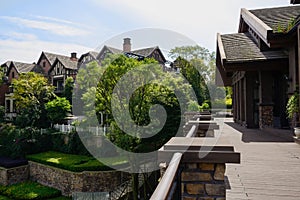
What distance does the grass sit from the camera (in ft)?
38.3

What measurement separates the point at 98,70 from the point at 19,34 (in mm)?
3957

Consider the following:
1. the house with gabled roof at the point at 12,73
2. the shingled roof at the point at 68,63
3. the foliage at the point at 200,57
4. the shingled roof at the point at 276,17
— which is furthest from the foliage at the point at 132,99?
the house with gabled roof at the point at 12,73

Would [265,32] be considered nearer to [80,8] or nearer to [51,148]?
[80,8]

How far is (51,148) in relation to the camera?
15.9m

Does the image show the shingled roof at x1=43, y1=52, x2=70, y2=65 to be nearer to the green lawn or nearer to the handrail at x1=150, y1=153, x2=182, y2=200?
the green lawn

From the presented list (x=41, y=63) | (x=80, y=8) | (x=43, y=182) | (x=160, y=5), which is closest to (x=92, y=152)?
(x=43, y=182)

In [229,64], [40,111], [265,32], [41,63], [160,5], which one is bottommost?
[40,111]

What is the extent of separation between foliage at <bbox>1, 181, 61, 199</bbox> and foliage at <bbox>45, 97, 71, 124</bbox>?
5.30 meters

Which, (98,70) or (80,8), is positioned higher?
(80,8)

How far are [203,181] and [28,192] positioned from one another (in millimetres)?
12465

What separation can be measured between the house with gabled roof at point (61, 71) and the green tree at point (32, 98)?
3.61 metres

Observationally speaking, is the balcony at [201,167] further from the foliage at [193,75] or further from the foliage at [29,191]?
the foliage at [193,75]

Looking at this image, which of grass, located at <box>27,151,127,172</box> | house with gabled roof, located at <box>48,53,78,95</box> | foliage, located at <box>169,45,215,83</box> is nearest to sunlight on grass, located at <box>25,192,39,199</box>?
grass, located at <box>27,151,127,172</box>

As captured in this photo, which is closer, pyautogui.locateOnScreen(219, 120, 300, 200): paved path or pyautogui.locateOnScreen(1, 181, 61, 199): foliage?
pyautogui.locateOnScreen(219, 120, 300, 200): paved path
